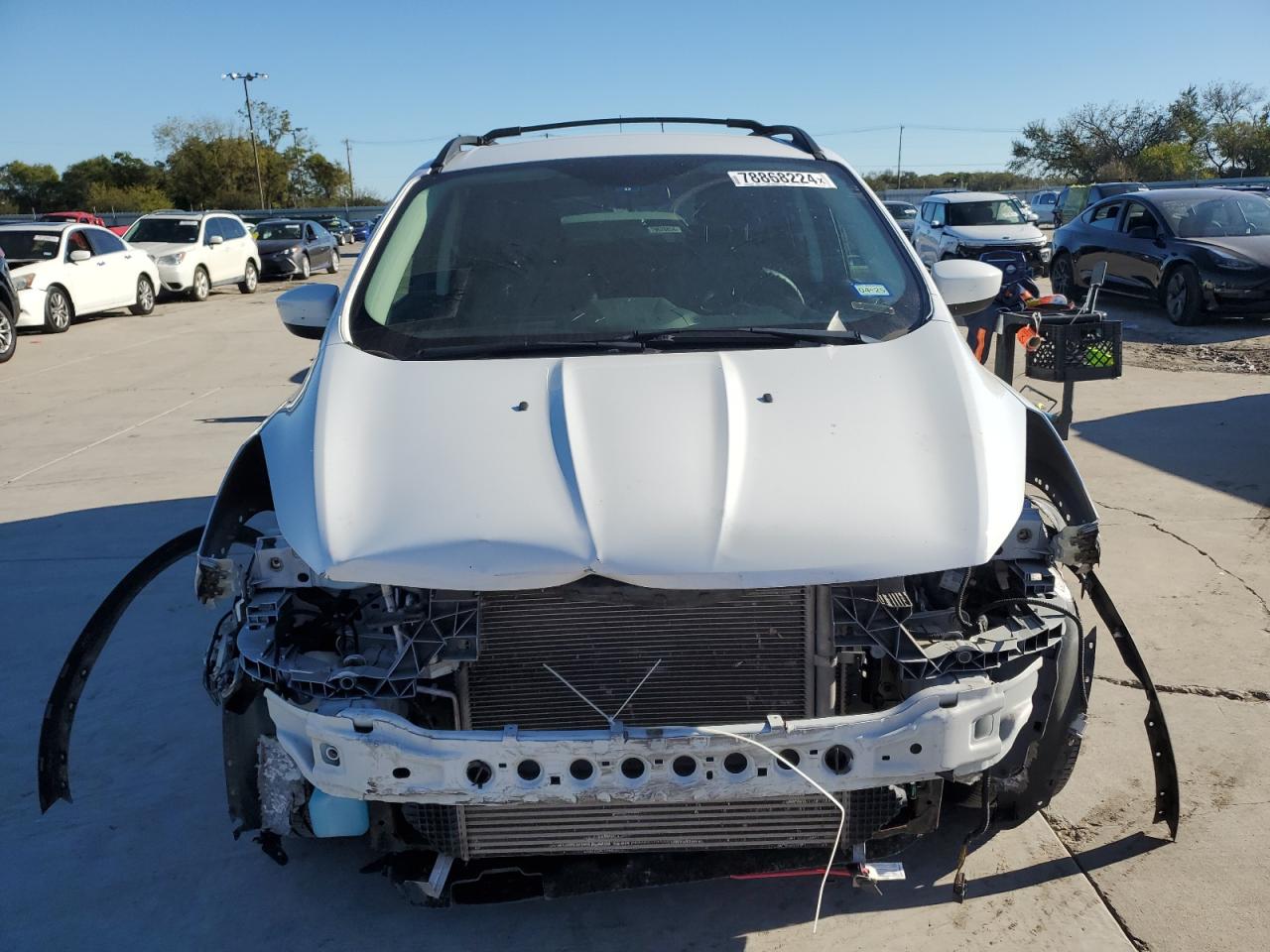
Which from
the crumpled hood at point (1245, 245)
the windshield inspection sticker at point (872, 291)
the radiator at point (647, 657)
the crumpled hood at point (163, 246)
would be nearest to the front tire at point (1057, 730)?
the radiator at point (647, 657)

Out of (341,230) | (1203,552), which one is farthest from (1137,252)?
(341,230)

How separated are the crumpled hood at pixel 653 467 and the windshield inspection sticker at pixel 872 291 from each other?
0.38 m

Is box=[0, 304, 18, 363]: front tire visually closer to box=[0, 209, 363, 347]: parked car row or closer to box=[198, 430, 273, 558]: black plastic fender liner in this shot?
box=[0, 209, 363, 347]: parked car row

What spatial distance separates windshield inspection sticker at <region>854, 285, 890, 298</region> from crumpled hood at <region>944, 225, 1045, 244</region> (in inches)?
614

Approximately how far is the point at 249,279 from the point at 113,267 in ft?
18.4

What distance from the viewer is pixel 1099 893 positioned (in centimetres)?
286

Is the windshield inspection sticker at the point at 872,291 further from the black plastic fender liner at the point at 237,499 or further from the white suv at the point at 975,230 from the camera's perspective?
the white suv at the point at 975,230

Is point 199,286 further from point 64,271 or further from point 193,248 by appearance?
point 64,271

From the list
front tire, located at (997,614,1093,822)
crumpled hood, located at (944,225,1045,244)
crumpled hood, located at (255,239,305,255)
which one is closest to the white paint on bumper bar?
front tire, located at (997,614,1093,822)

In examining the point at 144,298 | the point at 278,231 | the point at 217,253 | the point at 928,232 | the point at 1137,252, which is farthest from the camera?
the point at 278,231

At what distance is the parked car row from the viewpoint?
1481 centimetres

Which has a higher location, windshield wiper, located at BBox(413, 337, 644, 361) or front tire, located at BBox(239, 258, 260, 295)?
windshield wiper, located at BBox(413, 337, 644, 361)

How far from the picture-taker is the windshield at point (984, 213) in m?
19.1

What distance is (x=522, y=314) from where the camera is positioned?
3385 mm
